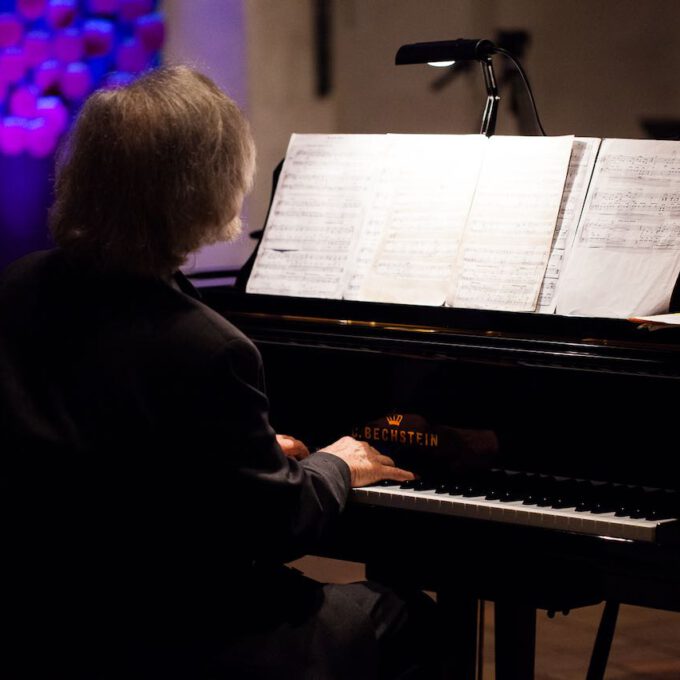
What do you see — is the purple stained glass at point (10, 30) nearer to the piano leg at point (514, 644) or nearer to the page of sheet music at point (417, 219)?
the page of sheet music at point (417, 219)

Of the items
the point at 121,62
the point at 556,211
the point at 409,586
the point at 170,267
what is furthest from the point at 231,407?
the point at 121,62

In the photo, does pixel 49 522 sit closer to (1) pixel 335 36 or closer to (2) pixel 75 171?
(2) pixel 75 171

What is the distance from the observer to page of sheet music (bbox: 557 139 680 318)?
6.73 ft

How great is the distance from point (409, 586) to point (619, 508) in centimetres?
52

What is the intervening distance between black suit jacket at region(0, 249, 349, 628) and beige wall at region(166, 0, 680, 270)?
215cm

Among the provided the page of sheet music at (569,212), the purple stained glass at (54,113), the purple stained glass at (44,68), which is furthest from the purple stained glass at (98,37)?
the page of sheet music at (569,212)

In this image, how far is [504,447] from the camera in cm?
194

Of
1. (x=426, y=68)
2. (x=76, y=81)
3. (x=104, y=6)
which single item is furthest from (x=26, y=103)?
(x=426, y=68)

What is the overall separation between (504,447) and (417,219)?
59 centimetres

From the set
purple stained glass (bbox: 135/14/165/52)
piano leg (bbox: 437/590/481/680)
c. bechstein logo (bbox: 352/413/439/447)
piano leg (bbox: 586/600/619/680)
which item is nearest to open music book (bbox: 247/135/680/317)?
c. bechstein logo (bbox: 352/413/439/447)

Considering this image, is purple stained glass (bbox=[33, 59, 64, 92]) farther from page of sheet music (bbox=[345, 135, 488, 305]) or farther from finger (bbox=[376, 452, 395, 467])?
finger (bbox=[376, 452, 395, 467])

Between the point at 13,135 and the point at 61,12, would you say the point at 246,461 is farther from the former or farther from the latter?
the point at 61,12

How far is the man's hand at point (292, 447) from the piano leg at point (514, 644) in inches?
18.4

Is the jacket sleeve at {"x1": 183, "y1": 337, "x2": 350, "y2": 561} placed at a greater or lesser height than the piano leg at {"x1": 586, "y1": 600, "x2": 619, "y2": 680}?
greater
